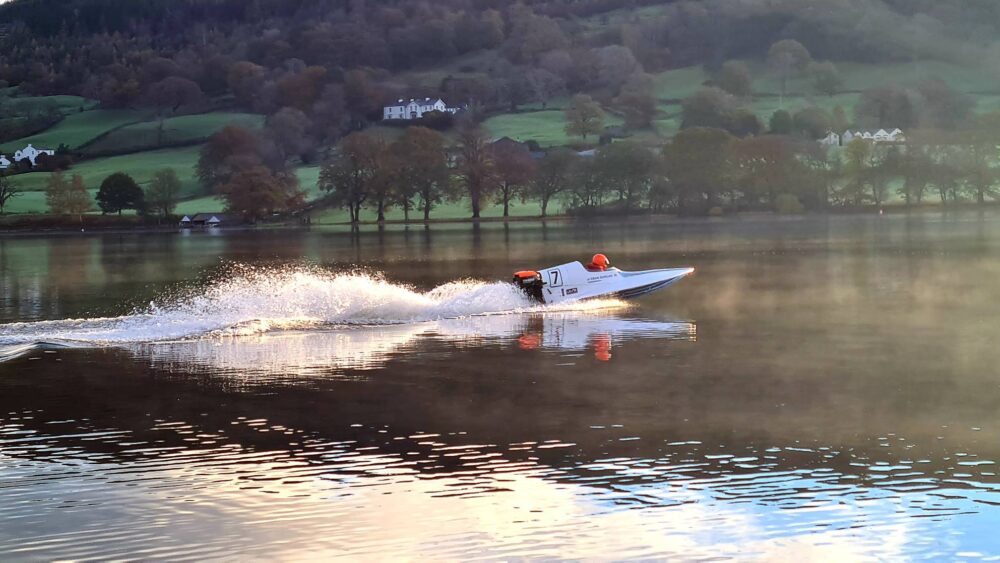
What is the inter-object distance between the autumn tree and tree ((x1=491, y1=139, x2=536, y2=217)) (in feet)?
25.9

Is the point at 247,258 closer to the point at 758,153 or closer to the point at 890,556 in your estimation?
the point at 890,556

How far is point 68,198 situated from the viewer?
18000cm

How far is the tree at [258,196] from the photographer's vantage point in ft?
596

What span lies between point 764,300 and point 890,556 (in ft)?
110

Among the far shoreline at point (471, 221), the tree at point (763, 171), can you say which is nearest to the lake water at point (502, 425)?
the far shoreline at point (471, 221)

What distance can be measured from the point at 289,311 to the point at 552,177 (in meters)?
127

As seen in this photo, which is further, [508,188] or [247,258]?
[508,188]

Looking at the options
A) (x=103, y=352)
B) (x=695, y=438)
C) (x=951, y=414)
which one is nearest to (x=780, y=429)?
(x=695, y=438)

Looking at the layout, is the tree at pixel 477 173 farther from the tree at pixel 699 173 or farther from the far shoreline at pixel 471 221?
the tree at pixel 699 173

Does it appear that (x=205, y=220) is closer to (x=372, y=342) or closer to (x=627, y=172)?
(x=627, y=172)

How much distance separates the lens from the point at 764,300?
49938 mm

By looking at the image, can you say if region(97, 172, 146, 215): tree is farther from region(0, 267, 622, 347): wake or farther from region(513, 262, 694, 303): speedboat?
region(513, 262, 694, 303): speedboat

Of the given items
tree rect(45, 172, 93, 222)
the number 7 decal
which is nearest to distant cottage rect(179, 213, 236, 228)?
tree rect(45, 172, 93, 222)

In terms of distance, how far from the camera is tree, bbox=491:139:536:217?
175000 millimetres
